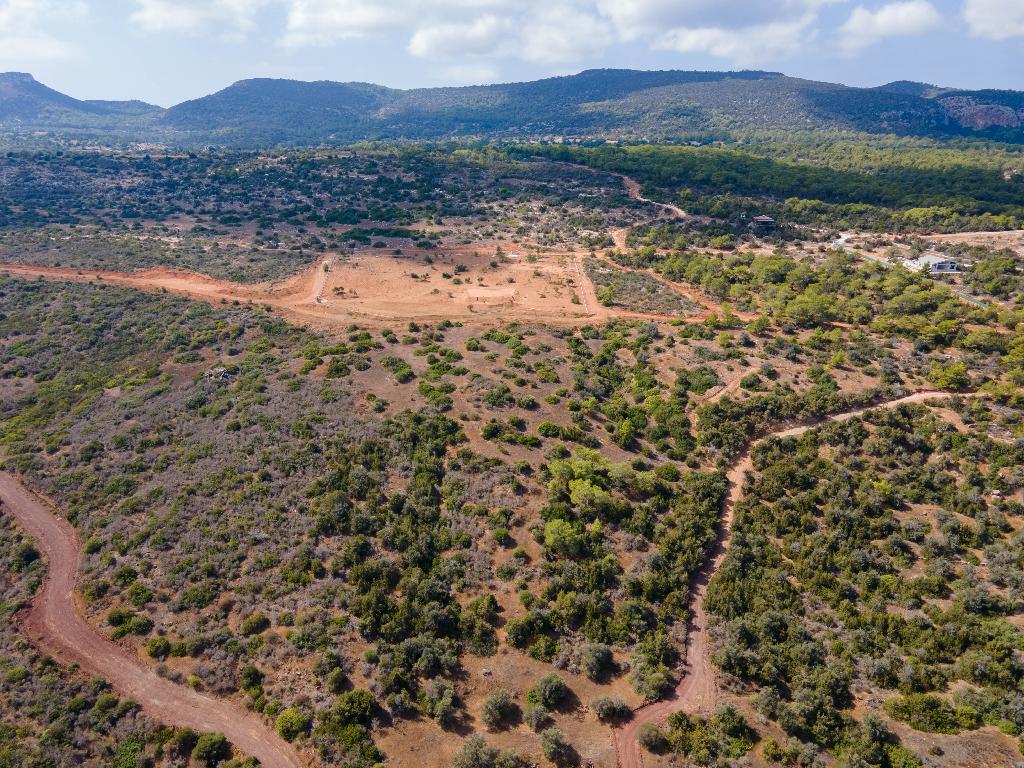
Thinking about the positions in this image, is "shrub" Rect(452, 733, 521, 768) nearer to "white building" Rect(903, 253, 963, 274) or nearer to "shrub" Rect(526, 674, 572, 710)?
"shrub" Rect(526, 674, 572, 710)

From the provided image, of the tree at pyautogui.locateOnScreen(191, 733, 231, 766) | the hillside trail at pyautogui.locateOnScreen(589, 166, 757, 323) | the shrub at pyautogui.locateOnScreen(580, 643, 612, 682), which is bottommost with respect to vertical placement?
the tree at pyautogui.locateOnScreen(191, 733, 231, 766)

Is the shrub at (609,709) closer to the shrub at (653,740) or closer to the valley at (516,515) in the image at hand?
the valley at (516,515)

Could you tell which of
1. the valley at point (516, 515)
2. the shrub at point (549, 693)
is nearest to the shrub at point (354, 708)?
the valley at point (516, 515)

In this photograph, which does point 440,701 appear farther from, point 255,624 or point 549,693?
point 255,624

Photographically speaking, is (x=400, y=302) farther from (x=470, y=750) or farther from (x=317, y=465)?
(x=470, y=750)

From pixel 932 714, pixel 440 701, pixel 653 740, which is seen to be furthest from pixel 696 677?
pixel 440 701

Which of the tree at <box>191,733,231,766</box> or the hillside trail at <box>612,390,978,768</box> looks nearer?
the tree at <box>191,733,231,766</box>

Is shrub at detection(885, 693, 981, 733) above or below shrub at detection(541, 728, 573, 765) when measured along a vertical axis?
above

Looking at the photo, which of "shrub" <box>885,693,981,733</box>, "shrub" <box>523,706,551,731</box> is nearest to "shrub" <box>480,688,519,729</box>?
"shrub" <box>523,706,551,731</box>

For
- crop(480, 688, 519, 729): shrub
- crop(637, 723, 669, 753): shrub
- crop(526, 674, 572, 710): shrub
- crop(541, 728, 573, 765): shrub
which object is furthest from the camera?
crop(526, 674, 572, 710): shrub

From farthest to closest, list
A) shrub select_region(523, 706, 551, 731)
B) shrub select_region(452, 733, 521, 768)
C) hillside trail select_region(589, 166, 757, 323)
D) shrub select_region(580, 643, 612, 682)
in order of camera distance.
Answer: hillside trail select_region(589, 166, 757, 323) < shrub select_region(580, 643, 612, 682) < shrub select_region(523, 706, 551, 731) < shrub select_region(452, 733, 521, 768)
